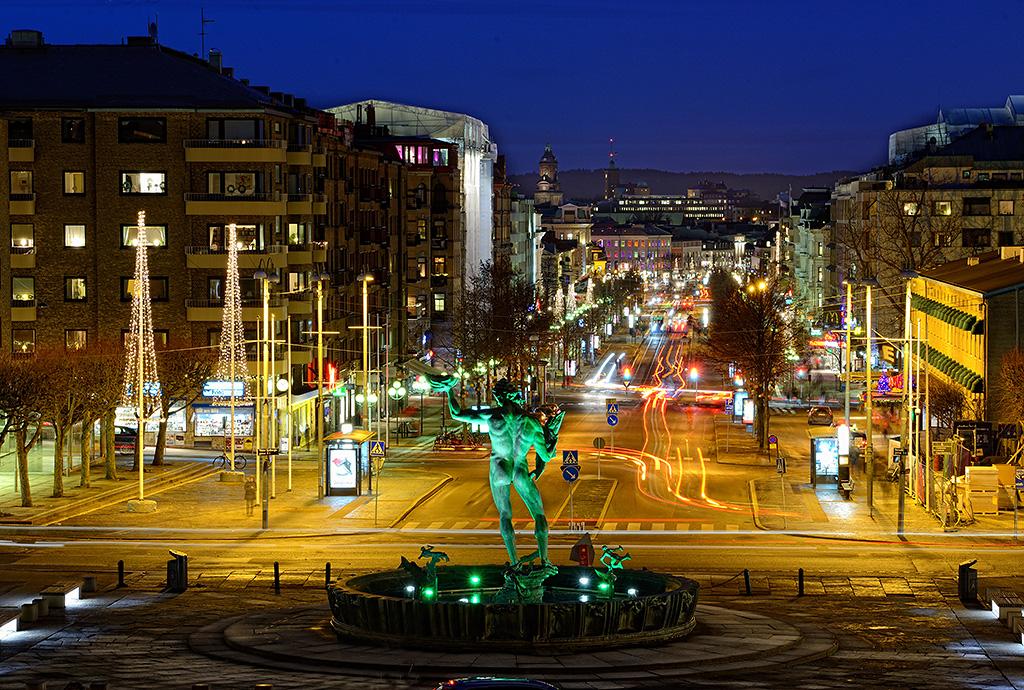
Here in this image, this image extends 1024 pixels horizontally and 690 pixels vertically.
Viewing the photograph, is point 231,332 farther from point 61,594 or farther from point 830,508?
point 61,594

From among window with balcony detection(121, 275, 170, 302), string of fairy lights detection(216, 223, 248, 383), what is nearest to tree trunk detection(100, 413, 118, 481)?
string of fairy lights detection(216, 223, 248, 383)

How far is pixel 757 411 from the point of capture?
303 ft

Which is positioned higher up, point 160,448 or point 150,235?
point 150,235

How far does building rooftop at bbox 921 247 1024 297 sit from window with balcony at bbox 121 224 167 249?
3828 centimetres

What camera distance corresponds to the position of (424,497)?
6856 cm

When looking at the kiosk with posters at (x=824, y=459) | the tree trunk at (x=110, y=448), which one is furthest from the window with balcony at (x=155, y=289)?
the kiosk with posters at (x=824, y=459)

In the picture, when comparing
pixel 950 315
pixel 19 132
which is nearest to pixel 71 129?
pixel 19 132

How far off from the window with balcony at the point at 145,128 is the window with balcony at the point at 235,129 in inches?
85.0

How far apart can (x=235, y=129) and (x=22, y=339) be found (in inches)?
569

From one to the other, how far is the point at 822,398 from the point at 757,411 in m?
32.7

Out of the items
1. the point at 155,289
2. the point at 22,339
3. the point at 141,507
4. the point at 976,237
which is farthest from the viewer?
the point at 976,237

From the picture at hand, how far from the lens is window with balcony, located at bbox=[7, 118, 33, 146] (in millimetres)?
85500

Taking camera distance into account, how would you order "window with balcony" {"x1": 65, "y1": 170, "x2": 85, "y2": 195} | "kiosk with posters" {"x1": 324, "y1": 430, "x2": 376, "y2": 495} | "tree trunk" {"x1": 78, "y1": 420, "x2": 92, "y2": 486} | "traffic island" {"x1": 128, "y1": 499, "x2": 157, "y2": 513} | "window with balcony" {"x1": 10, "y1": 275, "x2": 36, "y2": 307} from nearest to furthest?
"traffic island" {"x1": 128, "y1": 499, "x2": 157, "y2": 513} < "tree trunk" {"x1": 78, "y1": 420, "x2": 92, "y2": 486} < "kiosk with posters" {"x1": 324, "y1": 430, "x2": 376, "y2": 495} < "window with balcony" {"x1": 65, "y1": 170, "x2": 85, "y2": 195} < "window with balcony" {"x1": 10, "y1": 275, "x2": 36, "y2": 307}

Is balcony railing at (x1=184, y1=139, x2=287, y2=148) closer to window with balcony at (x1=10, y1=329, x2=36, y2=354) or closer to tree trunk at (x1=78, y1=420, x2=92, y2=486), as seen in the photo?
window with balcony at (x1=10, y1=329, x2=36, y2=354)
